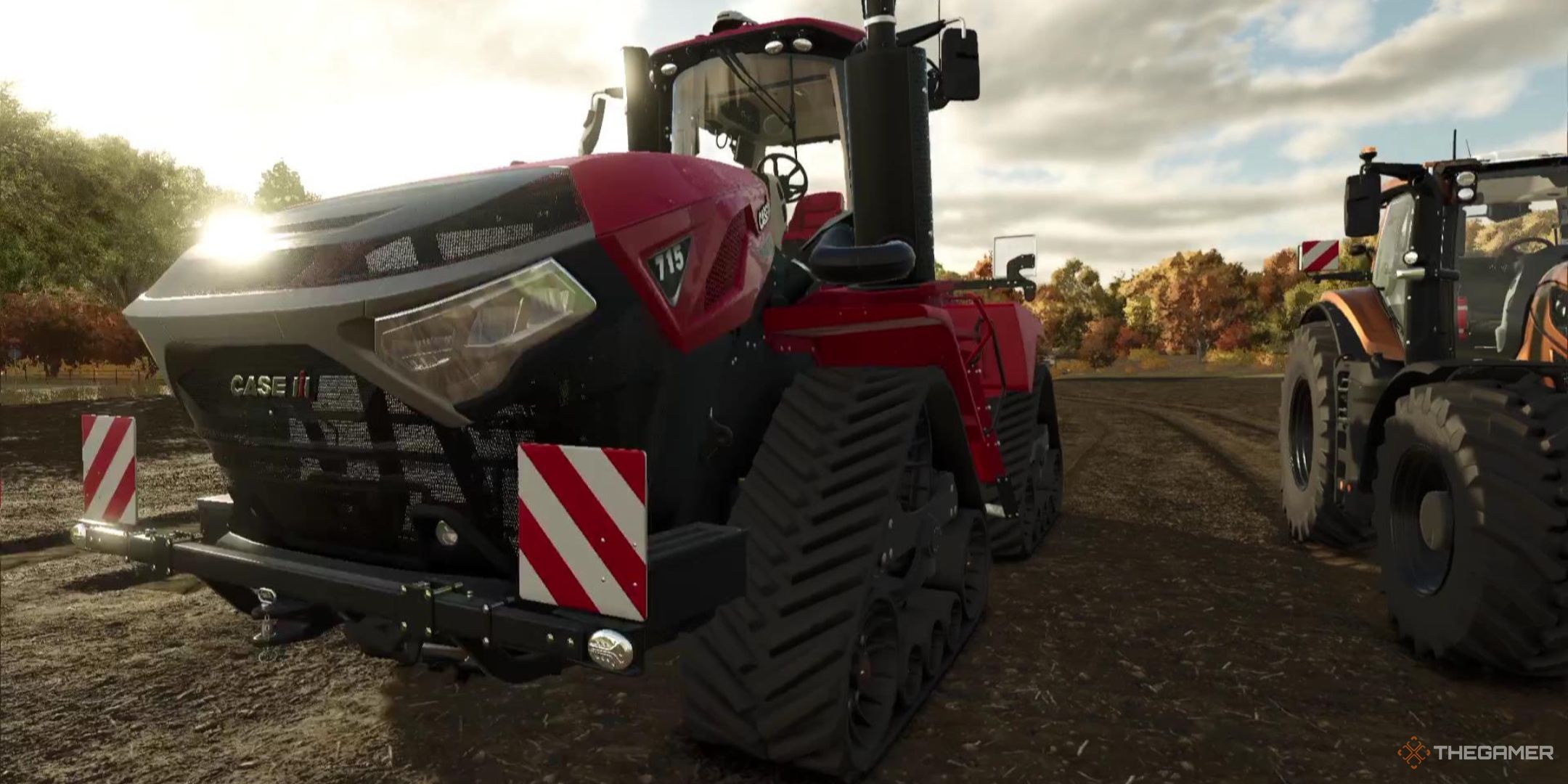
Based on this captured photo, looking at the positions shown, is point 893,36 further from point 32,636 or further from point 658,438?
point 32,636

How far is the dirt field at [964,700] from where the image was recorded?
291cm

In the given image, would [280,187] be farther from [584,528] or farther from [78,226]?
[584,528]

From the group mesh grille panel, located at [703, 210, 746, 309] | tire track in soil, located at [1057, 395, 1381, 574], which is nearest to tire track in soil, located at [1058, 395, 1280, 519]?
tire track in soil, located at [1057, 395, 1381, 574]

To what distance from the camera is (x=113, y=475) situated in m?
3.12

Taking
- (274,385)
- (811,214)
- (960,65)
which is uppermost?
(960,65)

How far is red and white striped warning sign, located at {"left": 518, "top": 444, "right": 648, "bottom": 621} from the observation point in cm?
207

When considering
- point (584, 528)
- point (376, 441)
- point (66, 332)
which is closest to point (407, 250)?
point (376, 441)

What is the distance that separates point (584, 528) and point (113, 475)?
80.3 inches

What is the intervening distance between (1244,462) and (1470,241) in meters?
4.81

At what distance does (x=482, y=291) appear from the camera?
2.13 meters

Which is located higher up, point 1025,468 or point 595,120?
point 595,120

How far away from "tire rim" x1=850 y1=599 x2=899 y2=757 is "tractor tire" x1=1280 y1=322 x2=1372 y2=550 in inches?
140

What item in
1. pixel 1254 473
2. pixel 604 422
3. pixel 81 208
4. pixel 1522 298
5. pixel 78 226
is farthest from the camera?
pixel 81 208

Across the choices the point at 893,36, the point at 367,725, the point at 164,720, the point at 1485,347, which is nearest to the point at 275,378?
the point at 367,725
